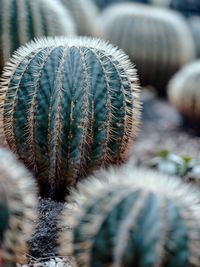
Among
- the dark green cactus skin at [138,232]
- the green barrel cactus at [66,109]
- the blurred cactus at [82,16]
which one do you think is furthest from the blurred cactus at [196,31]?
the dark green cactus skin at [138,232]

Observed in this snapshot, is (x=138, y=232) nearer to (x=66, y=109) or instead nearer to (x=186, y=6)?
(x=66, y=109)

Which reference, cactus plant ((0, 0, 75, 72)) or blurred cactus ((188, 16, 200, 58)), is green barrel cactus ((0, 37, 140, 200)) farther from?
blurred cactus ((188, 16, 200, 58))

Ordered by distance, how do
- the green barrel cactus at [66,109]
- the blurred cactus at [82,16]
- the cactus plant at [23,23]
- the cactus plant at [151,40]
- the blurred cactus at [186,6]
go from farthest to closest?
the blurred cactus at [186,6]
the cactus plant at [151,40]
the blurred cactus at [82,16]
the cactus plant at [23,23]
the green barrel cactus at [66,109]

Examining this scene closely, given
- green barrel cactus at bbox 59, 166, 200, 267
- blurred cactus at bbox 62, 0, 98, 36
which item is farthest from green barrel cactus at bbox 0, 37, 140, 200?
blurred cactus at bbox 62, 0, 98, 36

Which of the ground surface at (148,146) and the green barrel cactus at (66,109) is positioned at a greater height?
the green barrel cactus at (66,109)

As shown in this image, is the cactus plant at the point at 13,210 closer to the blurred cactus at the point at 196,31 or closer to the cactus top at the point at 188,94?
the cactus top at the point at 188,94

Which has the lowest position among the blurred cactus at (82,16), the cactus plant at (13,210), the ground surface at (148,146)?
the ground surface at (148,146)

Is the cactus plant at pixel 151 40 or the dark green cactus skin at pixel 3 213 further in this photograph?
the cactus plant at pixel 151 40

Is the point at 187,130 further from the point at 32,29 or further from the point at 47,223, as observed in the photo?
the point at 47,223
